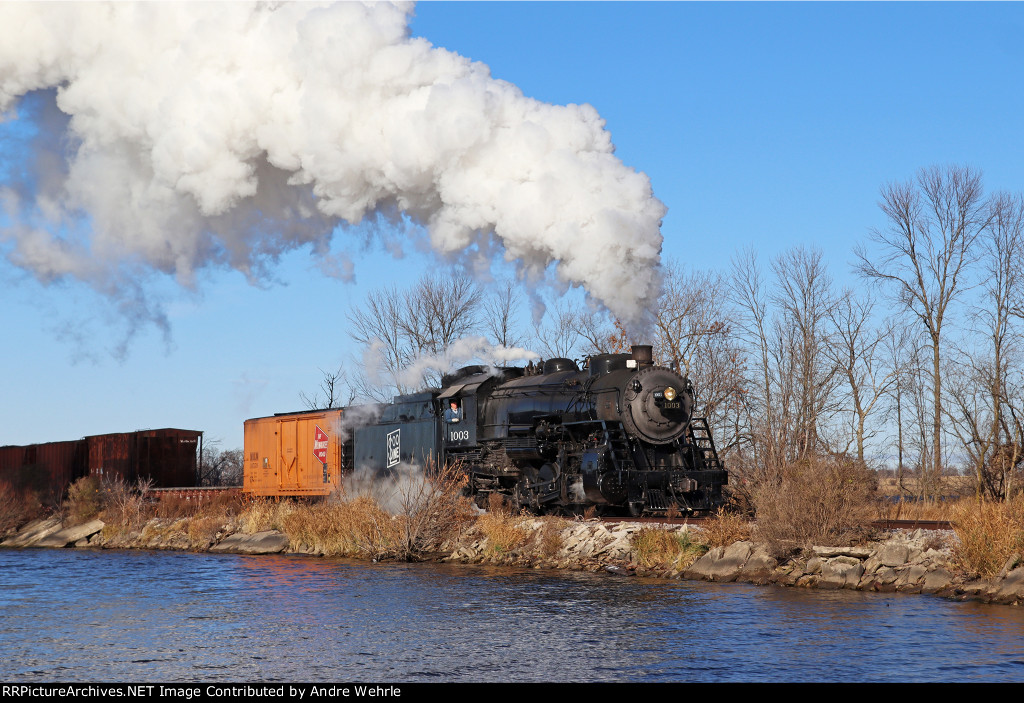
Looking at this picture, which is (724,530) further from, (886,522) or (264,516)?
(264,516)

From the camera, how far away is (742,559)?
703 inches

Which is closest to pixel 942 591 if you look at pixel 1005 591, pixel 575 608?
pixel 1005 591

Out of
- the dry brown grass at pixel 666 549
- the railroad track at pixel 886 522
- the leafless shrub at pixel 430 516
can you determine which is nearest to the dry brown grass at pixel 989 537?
the railroad track at pixel 886 522

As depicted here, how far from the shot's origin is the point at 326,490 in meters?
31.5

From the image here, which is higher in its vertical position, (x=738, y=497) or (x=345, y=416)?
(x=345, y=416)

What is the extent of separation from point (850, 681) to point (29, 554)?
29.5 meters

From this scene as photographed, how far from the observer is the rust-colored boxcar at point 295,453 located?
104 ft

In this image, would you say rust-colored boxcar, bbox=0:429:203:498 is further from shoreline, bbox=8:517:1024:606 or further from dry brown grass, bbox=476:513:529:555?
dry brown grass, bbox=476:513:529:555

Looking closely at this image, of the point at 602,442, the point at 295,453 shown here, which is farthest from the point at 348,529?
the point at 295,453

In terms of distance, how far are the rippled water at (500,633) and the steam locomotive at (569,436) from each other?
268 cm

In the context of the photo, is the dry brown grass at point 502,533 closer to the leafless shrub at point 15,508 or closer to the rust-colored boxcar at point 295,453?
the rust-colored boxcar at point 295,453

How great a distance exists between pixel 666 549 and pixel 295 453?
18.0 metres

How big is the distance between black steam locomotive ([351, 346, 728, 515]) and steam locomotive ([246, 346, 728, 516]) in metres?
0.03

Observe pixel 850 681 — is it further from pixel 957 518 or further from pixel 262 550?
pixel 262 550
